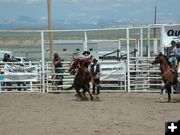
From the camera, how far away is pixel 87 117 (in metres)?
10.8

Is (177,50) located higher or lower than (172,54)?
higher

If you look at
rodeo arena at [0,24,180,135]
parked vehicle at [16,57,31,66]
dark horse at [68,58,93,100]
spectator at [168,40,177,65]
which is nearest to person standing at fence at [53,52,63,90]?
rodeo arena at [0,24,180,135]

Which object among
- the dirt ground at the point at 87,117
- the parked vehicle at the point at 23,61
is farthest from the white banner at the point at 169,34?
the parked vehicle at the point at 23,61

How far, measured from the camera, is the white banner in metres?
17.8

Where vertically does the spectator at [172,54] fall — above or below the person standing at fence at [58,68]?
above

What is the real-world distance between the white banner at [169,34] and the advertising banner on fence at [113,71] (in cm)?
208

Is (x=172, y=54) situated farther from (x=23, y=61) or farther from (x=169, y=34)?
(x=23, y=61)

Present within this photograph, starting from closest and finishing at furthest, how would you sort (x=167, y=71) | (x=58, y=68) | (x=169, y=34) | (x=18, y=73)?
(x=167, y=71)
(x=169, y=34)
(x=58, y=68)
(x=18, y=73)

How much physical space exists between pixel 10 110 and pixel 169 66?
5.37 meters

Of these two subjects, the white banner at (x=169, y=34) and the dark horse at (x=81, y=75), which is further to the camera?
the white banner at (x=169, y=34)

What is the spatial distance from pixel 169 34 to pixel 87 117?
826 centimetres

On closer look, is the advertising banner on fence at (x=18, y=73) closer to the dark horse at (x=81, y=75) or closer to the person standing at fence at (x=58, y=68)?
the person standing at fence at (x=58, y=68)

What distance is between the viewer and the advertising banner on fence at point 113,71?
61.8 ft

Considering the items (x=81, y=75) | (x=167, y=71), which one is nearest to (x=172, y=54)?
(x=167, y=71)
